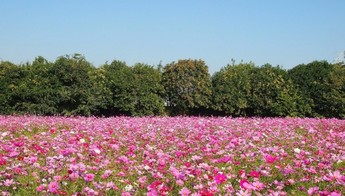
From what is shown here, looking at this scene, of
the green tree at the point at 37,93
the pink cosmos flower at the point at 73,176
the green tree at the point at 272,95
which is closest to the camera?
the pink cosmos flower at the point at 73,176

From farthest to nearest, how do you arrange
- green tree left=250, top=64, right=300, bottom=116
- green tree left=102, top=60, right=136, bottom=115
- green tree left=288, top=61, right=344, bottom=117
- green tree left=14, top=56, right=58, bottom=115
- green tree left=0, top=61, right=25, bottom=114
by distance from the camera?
1. green tree left=288, top=61, right=344, bottom=117
2. green tree left=250, top=64, right=300, bottom=116
3. green tree left=102, top=60, right=136, bottom=115
4. green tree left=0, top=61, right=25, bottom=114
5. green tree left=14, top=56, right=58, bottom=115

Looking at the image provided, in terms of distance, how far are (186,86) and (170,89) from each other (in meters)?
0.79

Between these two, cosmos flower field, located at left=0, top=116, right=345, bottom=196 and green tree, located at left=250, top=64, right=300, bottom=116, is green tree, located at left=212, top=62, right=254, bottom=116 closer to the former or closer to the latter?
green tree, located at left=250, top=64, right=300, bottom=116

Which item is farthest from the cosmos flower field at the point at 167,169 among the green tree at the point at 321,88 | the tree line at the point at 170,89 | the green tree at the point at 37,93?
the green tree at the point at 321,88

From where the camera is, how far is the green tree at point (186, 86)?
66.5 feet

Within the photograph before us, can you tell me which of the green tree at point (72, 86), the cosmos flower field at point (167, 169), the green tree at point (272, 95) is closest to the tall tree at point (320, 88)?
the green tree at point (272, 95)

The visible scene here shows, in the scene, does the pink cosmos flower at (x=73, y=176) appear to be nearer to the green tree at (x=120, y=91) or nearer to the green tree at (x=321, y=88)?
the green tree at (x=120, y=91)

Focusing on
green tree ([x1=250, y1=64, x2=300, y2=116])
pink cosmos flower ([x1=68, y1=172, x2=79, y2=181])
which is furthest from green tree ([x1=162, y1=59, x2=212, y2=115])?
pink cosmos flower ([x1=68, y1=172, x2=79, y2=181])

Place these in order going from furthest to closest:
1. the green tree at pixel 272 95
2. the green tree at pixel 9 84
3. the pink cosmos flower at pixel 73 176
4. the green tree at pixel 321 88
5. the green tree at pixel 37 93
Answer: the green tree at pixel 321 88 < the green tree at pixel 272 95 < the green tree at pixel 9 84 < the green tree at pixel 37 93 < the pink cosmos flower at pixel 73 176

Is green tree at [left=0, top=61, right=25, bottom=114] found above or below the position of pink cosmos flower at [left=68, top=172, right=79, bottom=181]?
above

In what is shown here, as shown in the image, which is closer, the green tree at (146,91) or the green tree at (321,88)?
the green tree at (146,91)

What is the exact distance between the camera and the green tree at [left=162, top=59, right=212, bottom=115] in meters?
20.3

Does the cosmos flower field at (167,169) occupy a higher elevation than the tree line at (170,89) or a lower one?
lower

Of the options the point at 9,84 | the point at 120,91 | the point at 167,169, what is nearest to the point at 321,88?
the point at 120,91
